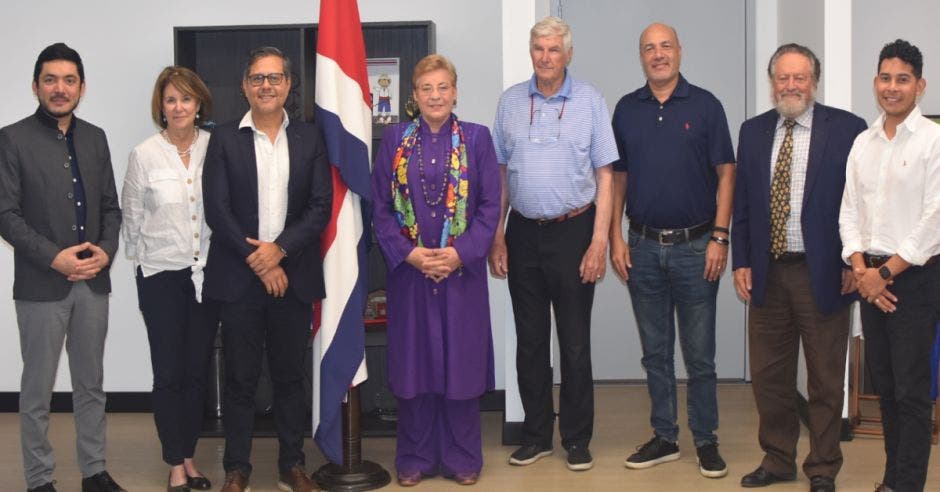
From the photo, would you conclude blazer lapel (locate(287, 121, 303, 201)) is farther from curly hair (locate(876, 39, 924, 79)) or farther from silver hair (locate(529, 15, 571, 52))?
curly hair (locate(876, 39, 924, 79))

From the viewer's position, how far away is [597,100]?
424 centimetres

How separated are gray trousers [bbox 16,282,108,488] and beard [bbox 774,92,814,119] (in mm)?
2664

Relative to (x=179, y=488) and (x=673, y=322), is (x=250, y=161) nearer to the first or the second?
(x=179, y=488)

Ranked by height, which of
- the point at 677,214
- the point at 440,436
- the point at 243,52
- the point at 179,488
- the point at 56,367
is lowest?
the point at 179,488

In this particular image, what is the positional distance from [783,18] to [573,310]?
7.67ft

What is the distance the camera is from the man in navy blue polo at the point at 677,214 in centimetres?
413

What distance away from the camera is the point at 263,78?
3.86 meters

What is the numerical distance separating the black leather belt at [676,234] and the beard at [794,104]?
0.58 meters

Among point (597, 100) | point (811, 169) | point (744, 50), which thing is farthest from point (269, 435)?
point (744, 50)

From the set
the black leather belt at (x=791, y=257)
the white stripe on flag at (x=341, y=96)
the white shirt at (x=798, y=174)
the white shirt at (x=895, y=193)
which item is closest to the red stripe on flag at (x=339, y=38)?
the white stripe on flag at (x=341, y=96)

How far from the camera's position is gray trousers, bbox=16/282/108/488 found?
12.5 feet

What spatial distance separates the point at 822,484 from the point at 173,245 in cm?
264

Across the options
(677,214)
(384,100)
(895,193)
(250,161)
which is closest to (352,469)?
(250,161)

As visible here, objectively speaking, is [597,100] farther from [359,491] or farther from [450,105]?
[359,491]
